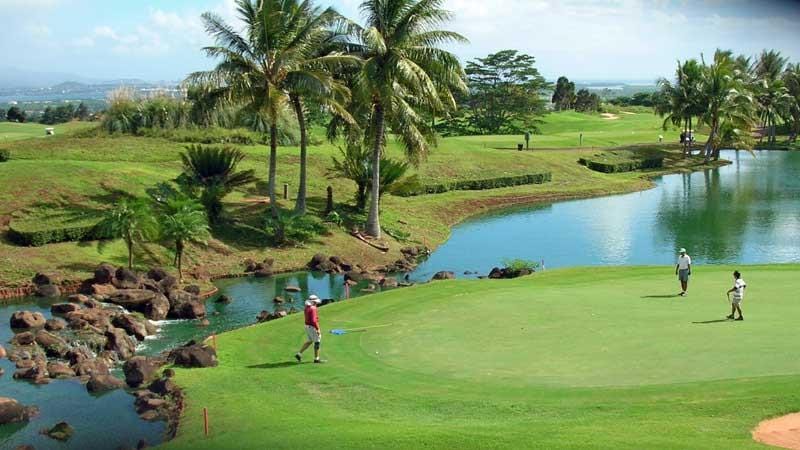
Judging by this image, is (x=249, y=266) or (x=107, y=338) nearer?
(x=107, y=338)

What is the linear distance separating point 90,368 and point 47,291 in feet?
39.1

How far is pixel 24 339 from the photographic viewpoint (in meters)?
27.9

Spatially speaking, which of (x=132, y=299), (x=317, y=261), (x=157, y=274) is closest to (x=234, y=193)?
(x=317, y=261)

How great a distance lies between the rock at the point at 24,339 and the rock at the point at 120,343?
2.35 metres

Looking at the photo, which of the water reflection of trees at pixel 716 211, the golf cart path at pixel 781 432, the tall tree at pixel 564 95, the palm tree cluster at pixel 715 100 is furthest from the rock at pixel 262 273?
the tall tree at pixel 564 95

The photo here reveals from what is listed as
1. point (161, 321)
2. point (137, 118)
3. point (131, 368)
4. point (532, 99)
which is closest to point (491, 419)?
point (131, 368)

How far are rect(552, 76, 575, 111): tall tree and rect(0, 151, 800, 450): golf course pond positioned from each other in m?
89.1

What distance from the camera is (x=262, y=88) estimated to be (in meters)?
45.2

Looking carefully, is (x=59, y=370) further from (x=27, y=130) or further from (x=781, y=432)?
(x=27, y=130)

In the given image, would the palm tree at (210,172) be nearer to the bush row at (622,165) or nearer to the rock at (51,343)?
the rock at (51,343)

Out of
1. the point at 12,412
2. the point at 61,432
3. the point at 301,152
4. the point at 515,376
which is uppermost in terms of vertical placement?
the point at 301,152

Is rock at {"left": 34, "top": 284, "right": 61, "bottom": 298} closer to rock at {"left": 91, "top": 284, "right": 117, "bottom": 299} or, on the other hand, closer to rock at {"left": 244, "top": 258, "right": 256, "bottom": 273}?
rock at {"left": 91, "top": 284, "right": 117, "bottom": 299}

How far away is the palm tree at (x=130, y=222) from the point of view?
123 ft

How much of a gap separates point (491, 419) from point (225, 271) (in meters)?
25.8
